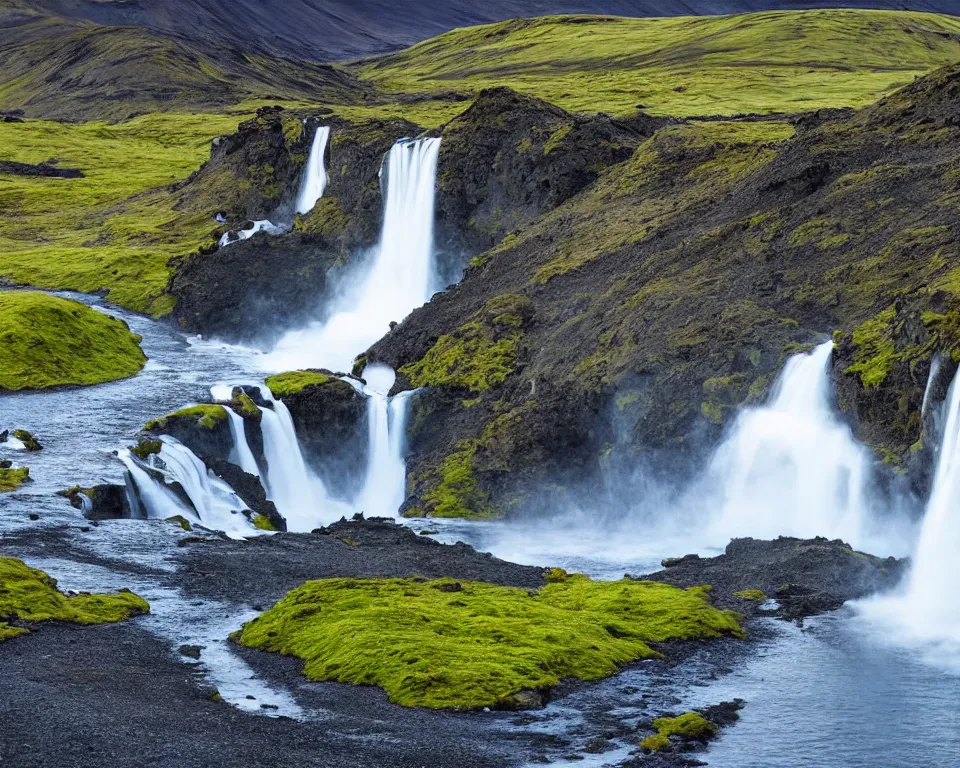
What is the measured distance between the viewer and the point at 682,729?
25734mm

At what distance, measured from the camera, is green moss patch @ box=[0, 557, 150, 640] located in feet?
101

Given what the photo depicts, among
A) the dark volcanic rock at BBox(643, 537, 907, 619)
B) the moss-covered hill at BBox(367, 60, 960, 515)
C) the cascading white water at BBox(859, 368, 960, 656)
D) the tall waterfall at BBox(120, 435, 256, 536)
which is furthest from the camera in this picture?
the moss-covered hill at BBox(367, 60, 960, 515)

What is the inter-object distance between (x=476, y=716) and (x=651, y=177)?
48.0 meters

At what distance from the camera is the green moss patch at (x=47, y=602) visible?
30719 mm

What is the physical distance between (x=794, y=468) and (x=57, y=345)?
117 ft

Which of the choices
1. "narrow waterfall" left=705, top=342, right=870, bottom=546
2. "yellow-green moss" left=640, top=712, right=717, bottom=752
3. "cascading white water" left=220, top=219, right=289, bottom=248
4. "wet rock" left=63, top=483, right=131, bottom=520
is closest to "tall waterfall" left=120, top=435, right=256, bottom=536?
"wet rock" left=63, top=483, right=131, bottom=520

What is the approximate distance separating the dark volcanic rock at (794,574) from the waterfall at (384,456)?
52.8 feet

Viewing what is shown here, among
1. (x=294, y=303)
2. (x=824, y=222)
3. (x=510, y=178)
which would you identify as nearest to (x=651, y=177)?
(x=510, y=178)

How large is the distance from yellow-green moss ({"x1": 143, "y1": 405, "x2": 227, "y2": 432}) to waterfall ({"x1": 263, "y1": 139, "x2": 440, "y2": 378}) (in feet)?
77.7

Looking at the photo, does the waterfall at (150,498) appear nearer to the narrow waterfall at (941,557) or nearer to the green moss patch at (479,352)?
the green moss patch at (479,352)

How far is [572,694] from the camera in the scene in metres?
28.4

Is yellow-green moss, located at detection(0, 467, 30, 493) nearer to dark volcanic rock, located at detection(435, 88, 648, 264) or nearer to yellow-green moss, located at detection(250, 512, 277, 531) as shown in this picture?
yellow-green moss, located at detection(250, 512, 277, 531)

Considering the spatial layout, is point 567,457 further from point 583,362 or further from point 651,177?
point 651,177

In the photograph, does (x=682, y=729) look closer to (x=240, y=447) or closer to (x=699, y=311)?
(x=240, y=447)
